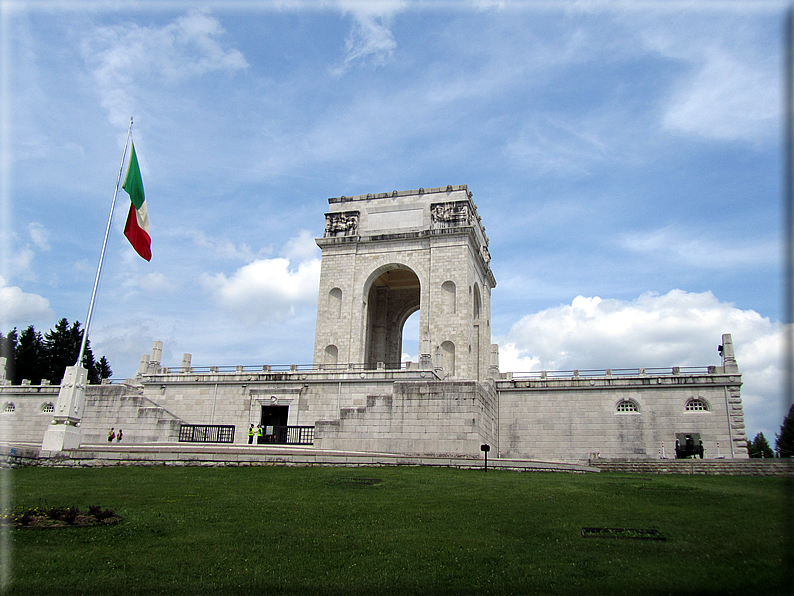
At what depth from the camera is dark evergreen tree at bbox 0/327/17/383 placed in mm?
46641

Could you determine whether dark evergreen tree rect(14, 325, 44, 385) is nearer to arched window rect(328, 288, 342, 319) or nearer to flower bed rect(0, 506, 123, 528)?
arched window rect(328, 288, 342, 319)

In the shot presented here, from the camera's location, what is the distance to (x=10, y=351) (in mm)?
51531

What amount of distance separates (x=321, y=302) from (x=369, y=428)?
16.1 m

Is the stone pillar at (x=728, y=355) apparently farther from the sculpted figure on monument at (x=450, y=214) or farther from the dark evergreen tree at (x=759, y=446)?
the dark evergreen tree at (x=759, y=446)

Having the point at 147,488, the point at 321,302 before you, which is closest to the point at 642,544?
the point at 147,488

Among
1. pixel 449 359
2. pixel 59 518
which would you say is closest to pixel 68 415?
pixel 59 518

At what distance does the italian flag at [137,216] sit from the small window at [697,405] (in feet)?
87.2

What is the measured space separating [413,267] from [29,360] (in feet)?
124

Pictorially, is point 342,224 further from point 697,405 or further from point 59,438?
point 59,438

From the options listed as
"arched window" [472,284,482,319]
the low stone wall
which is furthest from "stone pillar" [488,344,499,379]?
the low stone wall

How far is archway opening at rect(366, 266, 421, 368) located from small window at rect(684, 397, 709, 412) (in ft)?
74.8

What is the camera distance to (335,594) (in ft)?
26.3

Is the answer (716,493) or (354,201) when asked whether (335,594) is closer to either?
(716,493)

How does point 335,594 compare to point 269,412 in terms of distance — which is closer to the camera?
point 335,594
